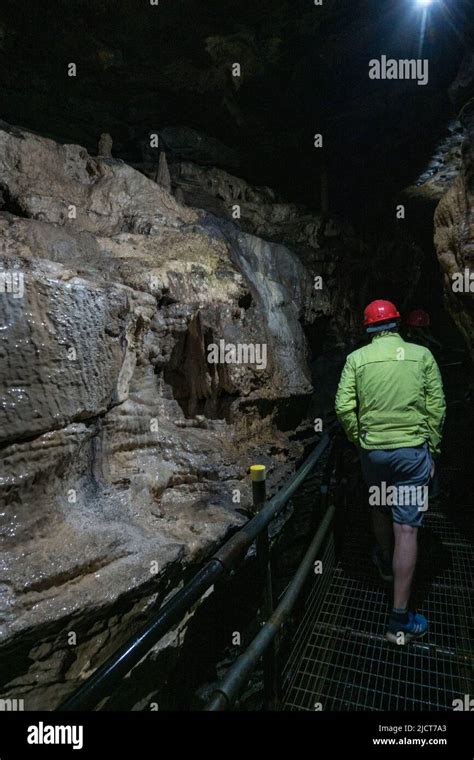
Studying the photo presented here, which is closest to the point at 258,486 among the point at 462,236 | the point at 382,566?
the point at 382,566

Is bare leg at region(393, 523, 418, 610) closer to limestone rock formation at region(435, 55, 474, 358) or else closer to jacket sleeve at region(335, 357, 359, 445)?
jacket sleeve at region(335, 357, 359, 445)

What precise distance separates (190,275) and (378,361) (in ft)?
8.62

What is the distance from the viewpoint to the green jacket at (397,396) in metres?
3.22

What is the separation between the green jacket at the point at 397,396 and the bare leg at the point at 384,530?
642mm

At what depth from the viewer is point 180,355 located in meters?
4.74

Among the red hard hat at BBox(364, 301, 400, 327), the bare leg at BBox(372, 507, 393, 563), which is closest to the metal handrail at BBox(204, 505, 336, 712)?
the bare leg at BBox(372, 507, 393, 563)

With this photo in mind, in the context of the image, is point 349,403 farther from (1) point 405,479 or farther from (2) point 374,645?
(2) point 374,645

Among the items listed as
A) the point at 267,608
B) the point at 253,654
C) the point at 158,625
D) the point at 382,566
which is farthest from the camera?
the point at 382,566

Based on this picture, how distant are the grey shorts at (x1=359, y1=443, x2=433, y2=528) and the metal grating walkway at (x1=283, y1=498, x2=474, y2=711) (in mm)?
892

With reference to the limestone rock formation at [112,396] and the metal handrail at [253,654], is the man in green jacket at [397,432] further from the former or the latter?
the limestone rock formation at [112,396]

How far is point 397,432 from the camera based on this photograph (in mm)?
3213

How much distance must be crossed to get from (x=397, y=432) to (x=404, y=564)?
1.01 meters

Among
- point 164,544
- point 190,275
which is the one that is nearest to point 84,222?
point 190,275

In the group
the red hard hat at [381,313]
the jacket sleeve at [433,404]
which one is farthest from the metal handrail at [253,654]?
the red hard hat at [381,313]
